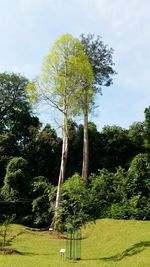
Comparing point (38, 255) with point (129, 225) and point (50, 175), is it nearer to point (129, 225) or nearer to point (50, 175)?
point (129, 225)

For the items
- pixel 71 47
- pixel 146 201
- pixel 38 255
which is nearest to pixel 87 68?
pixel 71 47

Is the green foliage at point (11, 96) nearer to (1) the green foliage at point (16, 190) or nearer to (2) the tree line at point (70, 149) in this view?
(2) the tree line at point (70, 149)

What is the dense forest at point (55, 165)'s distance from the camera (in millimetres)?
22141

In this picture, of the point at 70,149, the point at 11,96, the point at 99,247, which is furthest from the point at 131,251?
the point at 11,96

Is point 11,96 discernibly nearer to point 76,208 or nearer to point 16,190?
point 16,190

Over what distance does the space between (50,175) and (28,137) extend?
3.70m

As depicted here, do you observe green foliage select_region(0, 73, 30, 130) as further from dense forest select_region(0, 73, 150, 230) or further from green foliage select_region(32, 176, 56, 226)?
green foliage select_region(32, 176, 56, 226)

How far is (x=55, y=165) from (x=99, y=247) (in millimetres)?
16294

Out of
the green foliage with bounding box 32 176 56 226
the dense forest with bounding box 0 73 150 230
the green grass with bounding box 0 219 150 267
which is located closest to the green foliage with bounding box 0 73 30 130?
the dense forest with bounding box 0 73 150 230

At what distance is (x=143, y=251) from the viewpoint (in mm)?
13000

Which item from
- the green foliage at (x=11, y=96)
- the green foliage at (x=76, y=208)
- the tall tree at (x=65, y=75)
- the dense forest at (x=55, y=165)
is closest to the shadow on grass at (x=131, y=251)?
the green foliage at (x=76, y=208)

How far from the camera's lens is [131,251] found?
537 inches

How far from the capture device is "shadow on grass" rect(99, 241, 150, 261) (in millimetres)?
13359

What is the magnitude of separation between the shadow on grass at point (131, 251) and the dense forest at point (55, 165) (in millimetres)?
5255
